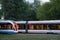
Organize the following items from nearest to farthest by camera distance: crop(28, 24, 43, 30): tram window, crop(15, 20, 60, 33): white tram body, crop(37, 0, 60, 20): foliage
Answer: crop(15, 20, 60, 33): white tram body → crop(28, 24, 43, 30): tram window → crop(37, 0, 60, 20): foliage

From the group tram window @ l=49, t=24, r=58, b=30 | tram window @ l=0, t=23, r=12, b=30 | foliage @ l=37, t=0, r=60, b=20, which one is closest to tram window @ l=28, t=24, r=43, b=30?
tram window @ l=49, t=24, r=58, b=30

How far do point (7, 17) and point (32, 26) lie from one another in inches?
877

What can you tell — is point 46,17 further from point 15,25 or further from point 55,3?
point 15,25

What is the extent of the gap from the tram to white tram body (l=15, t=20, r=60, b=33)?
1.99m

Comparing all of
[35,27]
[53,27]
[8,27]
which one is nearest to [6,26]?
[8,27]

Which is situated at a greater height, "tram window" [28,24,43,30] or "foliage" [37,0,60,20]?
"foliage" [37,0,60,20]

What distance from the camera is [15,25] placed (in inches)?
1693

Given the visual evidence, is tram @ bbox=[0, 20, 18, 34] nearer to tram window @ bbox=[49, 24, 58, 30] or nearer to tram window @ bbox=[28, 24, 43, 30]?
tram window @ bbox=[28, 24, 43, 30]

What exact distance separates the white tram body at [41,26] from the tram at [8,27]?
199cm

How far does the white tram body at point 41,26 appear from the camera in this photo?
41.6m

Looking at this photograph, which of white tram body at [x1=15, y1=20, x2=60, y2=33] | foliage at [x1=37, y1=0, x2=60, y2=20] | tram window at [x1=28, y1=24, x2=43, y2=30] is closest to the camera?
white tram body at [x1=15, y1=20, x2=60, y2=33]

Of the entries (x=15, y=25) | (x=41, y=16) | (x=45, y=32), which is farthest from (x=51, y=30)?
(x=41, y=16)

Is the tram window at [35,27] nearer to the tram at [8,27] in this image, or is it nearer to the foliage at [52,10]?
the tram at [8,27]

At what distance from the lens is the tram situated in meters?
42.9
